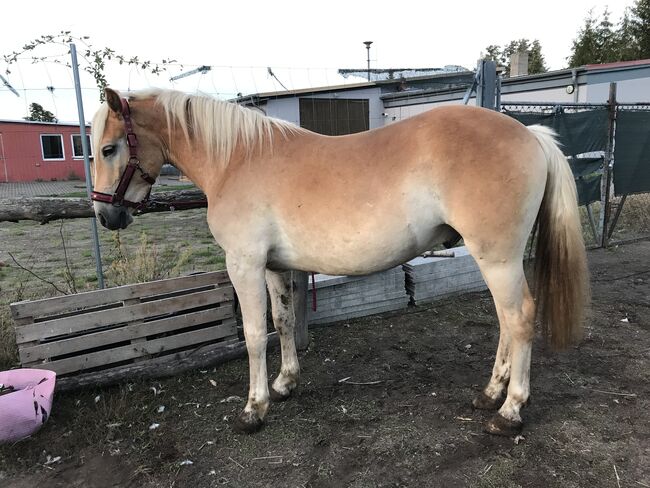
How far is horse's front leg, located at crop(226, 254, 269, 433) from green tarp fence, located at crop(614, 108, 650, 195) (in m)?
6.30

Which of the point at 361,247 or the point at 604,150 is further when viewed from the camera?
the point at 604,150

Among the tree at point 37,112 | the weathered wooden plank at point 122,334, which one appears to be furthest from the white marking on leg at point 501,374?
the tree at point 37,112

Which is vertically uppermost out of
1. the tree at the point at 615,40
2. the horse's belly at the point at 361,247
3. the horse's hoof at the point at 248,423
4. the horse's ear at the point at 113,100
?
the tree at the point at 615,40

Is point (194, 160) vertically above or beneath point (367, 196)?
above

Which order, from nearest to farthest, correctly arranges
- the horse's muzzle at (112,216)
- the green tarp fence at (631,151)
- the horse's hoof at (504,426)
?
the horse's hoof at (504,426), the horse's muzzle at (112,216), the green tarp fence at (631,151)

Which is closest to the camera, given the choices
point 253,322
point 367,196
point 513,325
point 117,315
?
point 367,196

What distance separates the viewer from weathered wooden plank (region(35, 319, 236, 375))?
3.04m

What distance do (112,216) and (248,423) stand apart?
153 cm

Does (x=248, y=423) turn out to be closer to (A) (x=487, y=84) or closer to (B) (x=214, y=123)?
(B) (x=214, y=123)

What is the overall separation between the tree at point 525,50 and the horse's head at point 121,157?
34970mm

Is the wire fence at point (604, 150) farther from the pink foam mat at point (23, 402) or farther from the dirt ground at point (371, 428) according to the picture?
the pink foam mat at point (23, 402)

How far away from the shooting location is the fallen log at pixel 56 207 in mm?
3035

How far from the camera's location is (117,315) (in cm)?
316

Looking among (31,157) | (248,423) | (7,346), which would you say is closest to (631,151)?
(248,423)
